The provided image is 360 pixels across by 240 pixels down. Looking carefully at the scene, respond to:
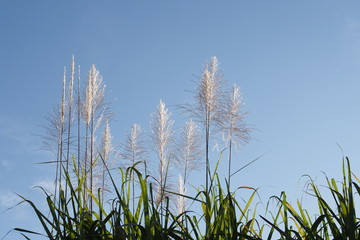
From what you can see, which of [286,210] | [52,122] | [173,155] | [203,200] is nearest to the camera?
[286,210]

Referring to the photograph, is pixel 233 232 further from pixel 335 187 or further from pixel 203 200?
pixel 335 187

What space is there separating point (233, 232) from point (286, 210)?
212 millimetres

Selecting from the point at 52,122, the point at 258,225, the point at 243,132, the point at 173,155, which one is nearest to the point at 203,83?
the point at 243,132

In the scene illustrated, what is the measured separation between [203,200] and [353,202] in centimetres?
51

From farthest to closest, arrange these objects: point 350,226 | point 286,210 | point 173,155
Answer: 1. point 173,155
2. point 286,210
3. point 350,226

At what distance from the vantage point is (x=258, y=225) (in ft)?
6.02

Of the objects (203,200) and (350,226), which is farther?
(203,200)

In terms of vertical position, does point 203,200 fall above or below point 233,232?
above

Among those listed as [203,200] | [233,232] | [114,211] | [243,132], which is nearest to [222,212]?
[233,232]

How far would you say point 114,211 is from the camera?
1592mm

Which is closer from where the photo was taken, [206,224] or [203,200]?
[206,224]

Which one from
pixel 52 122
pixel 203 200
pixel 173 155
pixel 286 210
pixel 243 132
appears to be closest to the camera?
pixel 286 210

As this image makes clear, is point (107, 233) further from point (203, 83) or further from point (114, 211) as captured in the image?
point (203, 83)

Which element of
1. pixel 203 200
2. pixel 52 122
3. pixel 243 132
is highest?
pixel 52 122
